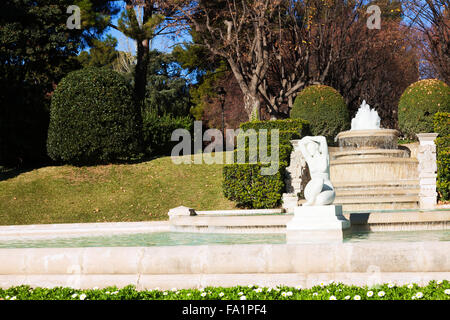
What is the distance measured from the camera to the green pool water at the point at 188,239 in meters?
7.70

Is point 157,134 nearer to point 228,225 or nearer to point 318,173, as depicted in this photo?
point 228,225

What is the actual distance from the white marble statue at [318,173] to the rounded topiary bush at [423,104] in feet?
46.3

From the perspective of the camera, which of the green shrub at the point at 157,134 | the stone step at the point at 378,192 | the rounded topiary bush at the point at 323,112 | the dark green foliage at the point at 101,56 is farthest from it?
the dark green foliage at the point at 101,56

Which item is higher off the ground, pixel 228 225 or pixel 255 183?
pixel 255 183

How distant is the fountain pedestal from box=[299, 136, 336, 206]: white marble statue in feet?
0.51

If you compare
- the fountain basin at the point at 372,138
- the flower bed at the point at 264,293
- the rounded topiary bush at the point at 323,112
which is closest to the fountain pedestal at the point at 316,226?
the flower bed at the point at 264,293

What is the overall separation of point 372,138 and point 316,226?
1191 cm

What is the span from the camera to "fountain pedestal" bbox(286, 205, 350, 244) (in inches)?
302

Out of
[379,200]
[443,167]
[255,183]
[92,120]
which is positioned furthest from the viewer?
[92,120]

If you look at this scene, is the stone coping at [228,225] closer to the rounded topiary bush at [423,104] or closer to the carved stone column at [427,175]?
the carved stone column at [427,175]

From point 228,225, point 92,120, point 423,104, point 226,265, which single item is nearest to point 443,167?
point 423,104

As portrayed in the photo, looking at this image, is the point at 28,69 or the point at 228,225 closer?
the point at 228,225

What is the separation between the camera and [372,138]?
1877cm

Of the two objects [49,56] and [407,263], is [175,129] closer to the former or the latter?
[49,56]
